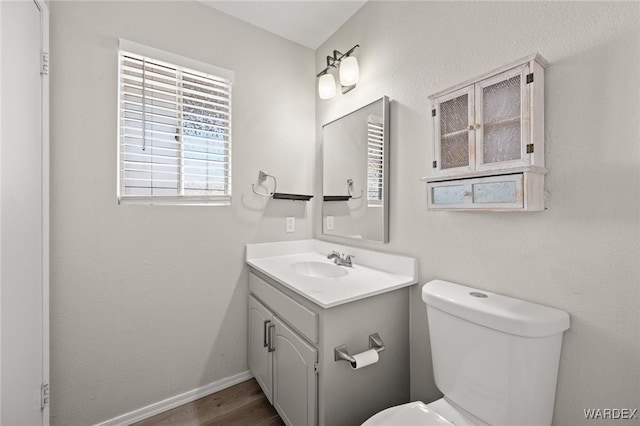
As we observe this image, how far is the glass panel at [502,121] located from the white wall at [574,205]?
0.13 meters

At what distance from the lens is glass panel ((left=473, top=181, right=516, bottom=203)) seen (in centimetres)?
89

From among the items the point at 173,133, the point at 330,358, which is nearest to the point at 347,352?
the point at 330,358

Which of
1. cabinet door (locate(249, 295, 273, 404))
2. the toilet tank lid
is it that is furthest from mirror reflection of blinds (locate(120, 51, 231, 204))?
the toilet tank lid

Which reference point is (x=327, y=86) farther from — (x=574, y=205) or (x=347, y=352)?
(x=347, y=352)

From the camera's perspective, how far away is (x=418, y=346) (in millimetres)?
1358

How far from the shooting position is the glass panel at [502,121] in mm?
914

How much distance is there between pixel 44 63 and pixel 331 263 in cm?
179

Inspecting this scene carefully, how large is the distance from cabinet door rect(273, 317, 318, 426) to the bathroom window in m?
0.96

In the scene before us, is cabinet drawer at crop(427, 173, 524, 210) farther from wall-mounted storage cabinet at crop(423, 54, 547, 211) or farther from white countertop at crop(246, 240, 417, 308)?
white countertop at crop(246, 240, 417, 308)

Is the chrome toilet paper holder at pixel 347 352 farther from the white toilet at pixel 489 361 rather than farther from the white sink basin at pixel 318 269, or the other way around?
the white sink basin at pixel 318 269

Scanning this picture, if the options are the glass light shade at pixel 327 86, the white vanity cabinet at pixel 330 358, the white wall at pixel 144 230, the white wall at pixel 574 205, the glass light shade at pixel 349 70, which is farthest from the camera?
the glass light shade at pixel 327 86

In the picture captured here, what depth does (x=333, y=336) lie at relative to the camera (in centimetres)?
112

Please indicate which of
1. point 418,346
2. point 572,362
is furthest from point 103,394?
point 572,362

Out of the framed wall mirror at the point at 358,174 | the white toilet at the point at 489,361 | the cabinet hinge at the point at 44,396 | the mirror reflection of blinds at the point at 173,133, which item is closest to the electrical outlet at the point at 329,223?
the framed wall mirror at the point at 358,174
